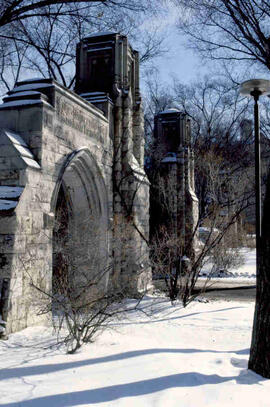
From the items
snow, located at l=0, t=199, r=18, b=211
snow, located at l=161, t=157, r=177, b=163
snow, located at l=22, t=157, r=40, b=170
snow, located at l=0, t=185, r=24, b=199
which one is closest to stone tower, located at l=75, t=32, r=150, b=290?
snow, located at l=22, t=157, r=40, b=170

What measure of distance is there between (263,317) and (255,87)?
397 cm

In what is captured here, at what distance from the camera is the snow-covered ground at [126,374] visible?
12.3ft

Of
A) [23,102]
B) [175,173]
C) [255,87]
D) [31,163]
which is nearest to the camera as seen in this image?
[255,87]

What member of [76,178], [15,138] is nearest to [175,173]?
[76,178]

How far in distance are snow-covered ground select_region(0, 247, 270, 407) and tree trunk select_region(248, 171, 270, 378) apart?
0.46 ft

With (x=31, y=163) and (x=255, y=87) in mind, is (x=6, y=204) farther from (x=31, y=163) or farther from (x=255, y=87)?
(x=255, y=87)

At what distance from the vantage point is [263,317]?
4703 millimetres

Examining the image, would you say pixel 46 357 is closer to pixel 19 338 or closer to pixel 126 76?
pixel 19 338

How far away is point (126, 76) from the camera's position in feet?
41.4

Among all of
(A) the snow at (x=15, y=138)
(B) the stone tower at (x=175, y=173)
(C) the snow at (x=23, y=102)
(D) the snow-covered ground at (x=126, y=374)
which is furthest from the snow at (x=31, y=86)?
(B) the stone tower at (x=175, y=173)

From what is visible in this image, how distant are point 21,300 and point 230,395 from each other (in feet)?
14.0

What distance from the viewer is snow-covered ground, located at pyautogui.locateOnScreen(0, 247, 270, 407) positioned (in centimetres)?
376

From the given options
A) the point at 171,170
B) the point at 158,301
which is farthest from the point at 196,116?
the point at 158,301

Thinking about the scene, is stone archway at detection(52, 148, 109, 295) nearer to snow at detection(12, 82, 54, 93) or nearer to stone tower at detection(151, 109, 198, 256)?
snow at detection(12, 82, 54, 93)
